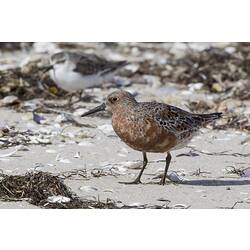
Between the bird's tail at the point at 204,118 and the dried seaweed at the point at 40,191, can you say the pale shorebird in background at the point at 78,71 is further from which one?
the dried seaweed at the point at 40,191

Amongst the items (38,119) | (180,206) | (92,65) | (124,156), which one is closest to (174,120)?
(124,156)

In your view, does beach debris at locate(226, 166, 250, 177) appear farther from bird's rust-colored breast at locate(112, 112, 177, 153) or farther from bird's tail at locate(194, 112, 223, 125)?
bird's rust-colored breast at locate(112, 112, 177, 153)

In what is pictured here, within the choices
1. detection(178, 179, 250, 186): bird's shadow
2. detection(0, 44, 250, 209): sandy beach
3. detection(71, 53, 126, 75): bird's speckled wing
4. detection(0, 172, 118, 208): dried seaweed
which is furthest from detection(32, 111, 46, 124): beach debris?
detection(178, 179, 250, 186): bird's shadow

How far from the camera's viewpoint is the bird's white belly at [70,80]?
12.0m

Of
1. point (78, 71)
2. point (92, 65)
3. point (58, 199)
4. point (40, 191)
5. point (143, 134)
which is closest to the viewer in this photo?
point (58, 199)

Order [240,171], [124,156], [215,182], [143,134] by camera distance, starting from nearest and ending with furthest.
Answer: [143,134], [215,182], [240,171], [124,156]

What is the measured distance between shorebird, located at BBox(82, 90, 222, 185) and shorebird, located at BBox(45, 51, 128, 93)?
368 centimetres

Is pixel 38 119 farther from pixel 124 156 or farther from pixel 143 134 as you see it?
A: pixel 143 134

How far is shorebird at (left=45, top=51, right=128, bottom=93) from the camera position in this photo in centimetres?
1206

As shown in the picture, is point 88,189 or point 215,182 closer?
point 88,189

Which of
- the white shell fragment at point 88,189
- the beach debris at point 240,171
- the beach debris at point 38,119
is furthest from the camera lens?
the beach debris at point 38,119

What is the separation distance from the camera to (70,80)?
12039 millimetres

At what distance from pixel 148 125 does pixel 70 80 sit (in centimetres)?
417

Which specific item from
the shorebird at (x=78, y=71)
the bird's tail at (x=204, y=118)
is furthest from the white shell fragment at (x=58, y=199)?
the shorebird at (x=78, y=71)
